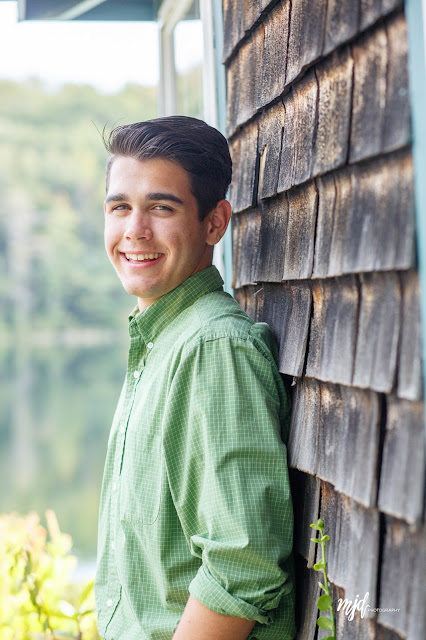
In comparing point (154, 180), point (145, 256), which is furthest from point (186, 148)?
point (145, 256)

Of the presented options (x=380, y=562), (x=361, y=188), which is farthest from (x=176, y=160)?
(x=380, y=562)

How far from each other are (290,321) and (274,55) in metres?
0.56

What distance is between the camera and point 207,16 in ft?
7.75

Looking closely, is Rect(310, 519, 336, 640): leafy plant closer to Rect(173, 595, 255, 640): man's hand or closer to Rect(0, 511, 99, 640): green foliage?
Rect(173, 595, 255, 640): man's hand

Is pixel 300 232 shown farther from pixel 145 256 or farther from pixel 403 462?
pixel 403 462

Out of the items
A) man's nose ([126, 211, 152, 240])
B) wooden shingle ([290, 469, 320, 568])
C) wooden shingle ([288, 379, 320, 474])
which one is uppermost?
man's nose ([126, 211, 152, 240])

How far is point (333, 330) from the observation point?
130 cm

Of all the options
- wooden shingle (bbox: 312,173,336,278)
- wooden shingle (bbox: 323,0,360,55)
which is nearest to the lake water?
wooden shingle (bbox: 312,173,336,278)

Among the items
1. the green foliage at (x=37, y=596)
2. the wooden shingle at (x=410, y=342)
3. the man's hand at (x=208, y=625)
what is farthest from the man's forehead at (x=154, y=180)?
the green foliage at (x=37, y=596)

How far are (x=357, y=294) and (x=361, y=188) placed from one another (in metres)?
0.16

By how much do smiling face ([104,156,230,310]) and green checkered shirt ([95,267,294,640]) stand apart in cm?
5

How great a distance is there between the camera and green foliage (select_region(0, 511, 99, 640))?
8.46 feet

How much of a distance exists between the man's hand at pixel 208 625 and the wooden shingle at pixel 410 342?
0.54 m

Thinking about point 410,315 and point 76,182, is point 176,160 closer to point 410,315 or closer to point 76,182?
point 410,315
